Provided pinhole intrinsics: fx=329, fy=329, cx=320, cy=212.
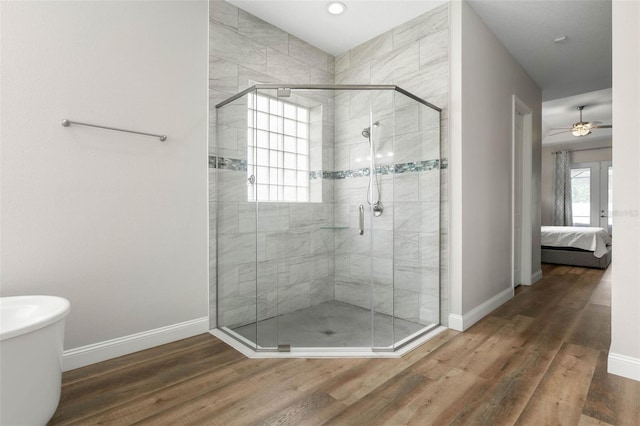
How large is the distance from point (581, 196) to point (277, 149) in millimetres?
8539

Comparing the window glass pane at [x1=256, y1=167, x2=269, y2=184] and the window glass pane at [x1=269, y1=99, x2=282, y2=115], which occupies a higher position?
the window glass pane at [x1=269, y1=99, x2=282, y2=115]

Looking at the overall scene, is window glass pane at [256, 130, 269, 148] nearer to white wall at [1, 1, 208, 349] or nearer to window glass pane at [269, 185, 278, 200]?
window glass pane at [269, 185, 278, 200]

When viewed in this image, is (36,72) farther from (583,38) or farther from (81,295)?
(583,38)

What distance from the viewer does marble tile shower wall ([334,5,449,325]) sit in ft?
7.97

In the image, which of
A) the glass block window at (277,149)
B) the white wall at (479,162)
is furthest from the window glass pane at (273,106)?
the white wall at (479,162)

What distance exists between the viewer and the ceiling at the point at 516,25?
276 cm

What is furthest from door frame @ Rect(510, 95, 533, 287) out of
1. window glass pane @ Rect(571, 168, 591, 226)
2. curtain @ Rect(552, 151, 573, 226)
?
window glass pane @ Rect(571, 168, 591, 226)

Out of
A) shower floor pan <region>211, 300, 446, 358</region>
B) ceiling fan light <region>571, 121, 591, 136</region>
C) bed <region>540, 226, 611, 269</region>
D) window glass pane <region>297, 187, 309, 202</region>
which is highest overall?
ceiling fan light <region>571, 121, 591, 136</region>

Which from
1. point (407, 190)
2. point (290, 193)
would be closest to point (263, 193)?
point (290, 193)

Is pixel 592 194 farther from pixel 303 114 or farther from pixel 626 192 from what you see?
pixel 303 114

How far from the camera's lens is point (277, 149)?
2.35 m

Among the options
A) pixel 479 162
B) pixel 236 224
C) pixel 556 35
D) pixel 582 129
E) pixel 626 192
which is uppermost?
pixel 556 35

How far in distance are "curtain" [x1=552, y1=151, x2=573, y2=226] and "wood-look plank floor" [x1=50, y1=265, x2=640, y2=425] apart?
6560 millimetres

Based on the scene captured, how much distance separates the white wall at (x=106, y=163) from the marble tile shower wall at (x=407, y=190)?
113 centimetres
